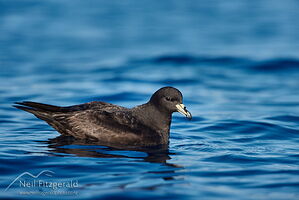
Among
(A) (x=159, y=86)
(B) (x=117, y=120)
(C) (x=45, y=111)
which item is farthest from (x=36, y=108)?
(A) (x=159, y=86)

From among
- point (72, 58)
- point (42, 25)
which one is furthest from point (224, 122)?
point (42, 25)

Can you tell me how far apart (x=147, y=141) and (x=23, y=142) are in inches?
93.3

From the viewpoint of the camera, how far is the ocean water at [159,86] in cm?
788

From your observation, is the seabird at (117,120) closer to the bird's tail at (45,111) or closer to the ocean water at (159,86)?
the bird's tail at (45,111)

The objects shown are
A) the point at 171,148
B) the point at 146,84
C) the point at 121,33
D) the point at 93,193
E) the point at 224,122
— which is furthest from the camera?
the point at 121,33

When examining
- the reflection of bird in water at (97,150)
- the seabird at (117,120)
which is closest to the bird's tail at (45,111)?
the seabird at (117,120)

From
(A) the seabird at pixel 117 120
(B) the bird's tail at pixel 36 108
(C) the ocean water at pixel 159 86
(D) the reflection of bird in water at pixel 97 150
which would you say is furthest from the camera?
(B) the bird's tail at pixel 36 108

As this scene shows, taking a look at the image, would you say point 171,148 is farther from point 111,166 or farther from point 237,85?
point 237,85

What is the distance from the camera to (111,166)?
852 cm

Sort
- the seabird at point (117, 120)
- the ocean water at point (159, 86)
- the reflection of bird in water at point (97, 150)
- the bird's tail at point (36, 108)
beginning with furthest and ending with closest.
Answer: the bird's tail at point (36, 108) → the seabird at point (117, 120) → the reflection of bird in water at point (97, 150) → the ocean water at point (159, 86)

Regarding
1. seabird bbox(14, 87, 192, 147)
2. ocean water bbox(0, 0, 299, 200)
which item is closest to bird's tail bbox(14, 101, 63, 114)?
seabird bbox(14, 87, 192, 147)

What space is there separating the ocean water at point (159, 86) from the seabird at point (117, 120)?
13.2 inches

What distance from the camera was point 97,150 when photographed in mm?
9523

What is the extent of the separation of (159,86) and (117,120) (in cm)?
676
